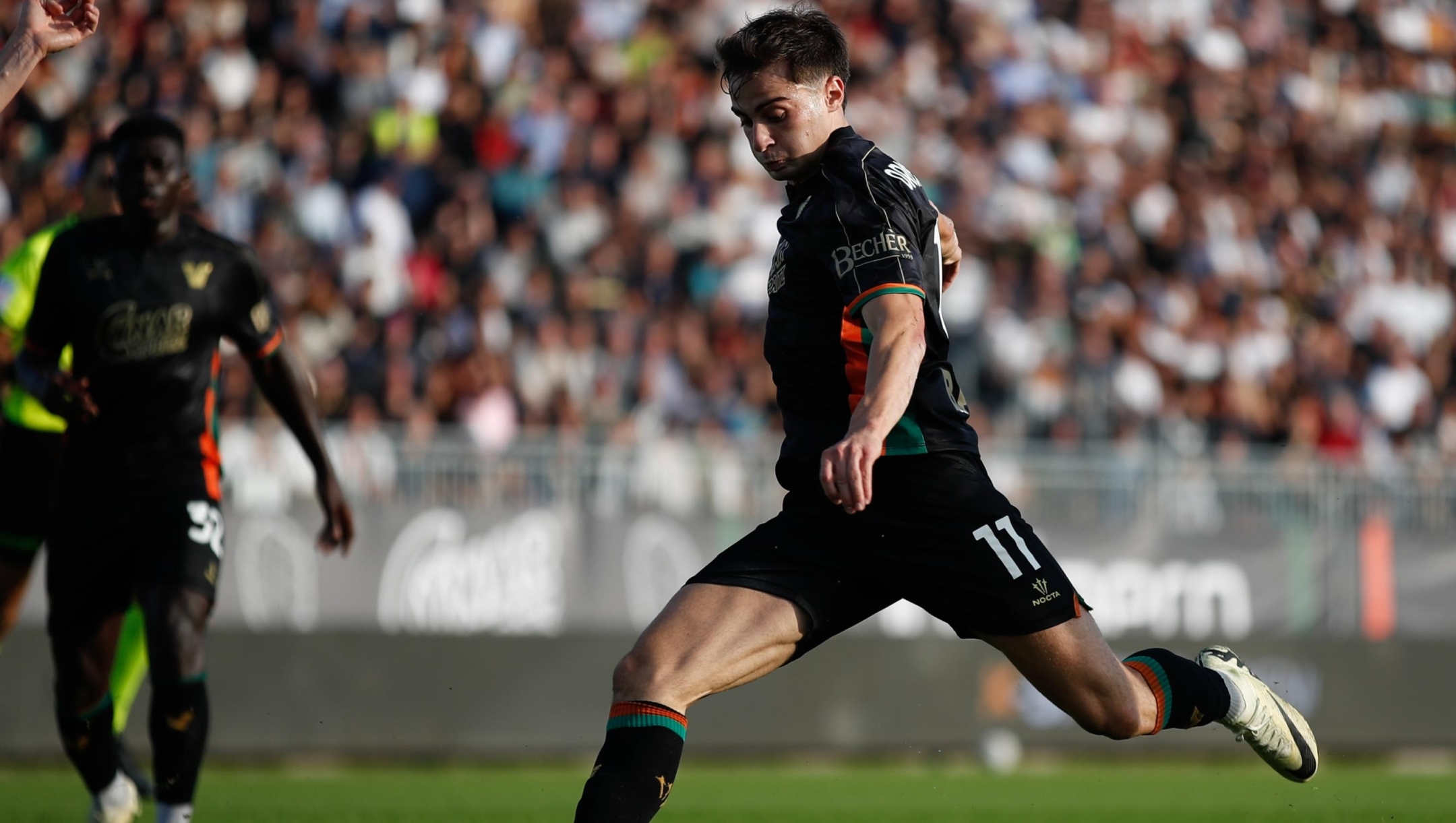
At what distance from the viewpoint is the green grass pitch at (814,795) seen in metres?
9.17

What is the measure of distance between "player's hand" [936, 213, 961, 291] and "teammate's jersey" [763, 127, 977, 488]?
97 millimetres

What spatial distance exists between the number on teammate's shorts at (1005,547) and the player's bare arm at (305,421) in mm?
2983

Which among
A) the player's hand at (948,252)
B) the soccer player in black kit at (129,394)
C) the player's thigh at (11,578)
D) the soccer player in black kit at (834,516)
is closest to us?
the soccer player in black kit at (834,516)

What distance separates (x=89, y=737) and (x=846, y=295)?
388 centimetres

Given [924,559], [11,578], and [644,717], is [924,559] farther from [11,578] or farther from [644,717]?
[11,578]

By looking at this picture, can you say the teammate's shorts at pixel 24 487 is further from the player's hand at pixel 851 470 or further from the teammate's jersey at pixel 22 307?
the player's hand at pixel 851 470

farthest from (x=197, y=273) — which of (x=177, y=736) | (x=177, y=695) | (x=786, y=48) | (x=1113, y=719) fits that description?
(x=1113, y=719)

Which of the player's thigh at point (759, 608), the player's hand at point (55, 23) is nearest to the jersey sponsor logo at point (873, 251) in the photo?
the player's thigh at point (759, 608)

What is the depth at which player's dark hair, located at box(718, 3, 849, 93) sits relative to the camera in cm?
530

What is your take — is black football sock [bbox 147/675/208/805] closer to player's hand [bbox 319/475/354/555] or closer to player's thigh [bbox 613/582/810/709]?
player's hand [bbox 319/475/354/555]

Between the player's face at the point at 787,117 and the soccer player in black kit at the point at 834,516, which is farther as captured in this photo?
the player's face at the point at 787,117

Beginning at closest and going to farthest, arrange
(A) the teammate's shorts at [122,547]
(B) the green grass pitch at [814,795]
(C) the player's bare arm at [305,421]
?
(A) the teammate's shorts at [122,547] < (C) the player's bare arm at [305,421] < (B) the green grass pitch at [814,795]

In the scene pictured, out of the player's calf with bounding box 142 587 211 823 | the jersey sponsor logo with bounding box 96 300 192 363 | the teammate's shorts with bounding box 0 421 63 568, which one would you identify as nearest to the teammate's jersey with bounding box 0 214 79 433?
the teammate's shorts with bounding box 0 421 63 568

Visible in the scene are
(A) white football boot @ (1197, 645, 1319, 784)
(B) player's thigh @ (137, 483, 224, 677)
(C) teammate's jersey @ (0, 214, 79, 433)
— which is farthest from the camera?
(C) teammate's jersey @ (0, 214, 79, 433)
